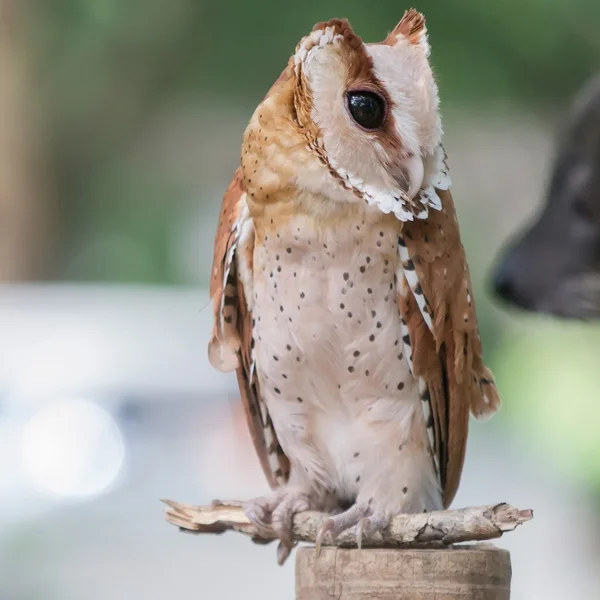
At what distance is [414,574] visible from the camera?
0.69 metres

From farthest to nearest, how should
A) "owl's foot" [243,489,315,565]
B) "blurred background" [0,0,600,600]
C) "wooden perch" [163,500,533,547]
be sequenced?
"blurred background" [0,0,600,600] < "owl's foot" [243,489,315,565] < "wooden perch" [163,500,533,547]

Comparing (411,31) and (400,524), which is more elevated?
(411,31)

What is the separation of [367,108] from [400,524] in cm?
35

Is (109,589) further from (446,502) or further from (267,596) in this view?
(446,502)

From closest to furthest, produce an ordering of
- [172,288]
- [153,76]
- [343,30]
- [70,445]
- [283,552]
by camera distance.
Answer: [343,30] → [283,552] → [70,445] → [172,288] → [153,76]

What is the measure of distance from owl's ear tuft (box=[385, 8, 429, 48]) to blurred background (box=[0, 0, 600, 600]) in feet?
2.15

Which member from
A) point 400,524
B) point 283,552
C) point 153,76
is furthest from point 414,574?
point 153,76

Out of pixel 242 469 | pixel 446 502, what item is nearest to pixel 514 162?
pixel 242 469

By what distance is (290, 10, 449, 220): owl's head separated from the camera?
68 centimetres

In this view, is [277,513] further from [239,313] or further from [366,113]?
[366,113]

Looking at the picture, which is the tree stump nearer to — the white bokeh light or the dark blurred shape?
the dark blurred shape

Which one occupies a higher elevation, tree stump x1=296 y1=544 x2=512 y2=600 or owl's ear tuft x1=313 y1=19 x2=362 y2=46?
owl's ear tuft x1=313 y1=19 x2=362 y2=46

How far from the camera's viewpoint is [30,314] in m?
1.65

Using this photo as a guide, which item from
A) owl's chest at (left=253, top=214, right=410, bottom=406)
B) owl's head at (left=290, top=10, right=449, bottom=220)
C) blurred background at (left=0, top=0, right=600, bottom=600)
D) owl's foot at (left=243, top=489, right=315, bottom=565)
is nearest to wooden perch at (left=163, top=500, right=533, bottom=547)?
owl's foot at (left=243, top=489, right=315, bottom=565)
